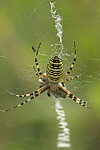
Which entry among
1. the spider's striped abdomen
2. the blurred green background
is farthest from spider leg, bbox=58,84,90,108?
the spider's striped abdomen

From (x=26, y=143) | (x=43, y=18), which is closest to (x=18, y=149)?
(x=26, y=143)

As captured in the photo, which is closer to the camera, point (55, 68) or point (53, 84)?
point (55, 68)

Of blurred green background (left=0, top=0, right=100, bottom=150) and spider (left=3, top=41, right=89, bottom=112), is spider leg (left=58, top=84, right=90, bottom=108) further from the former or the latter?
blurred green background (left=0, top=0, right=100, bottom=150)

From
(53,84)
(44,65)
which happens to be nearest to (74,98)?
(53,84)

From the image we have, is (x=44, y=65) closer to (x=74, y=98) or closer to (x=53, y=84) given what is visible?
(x=53, y=84)

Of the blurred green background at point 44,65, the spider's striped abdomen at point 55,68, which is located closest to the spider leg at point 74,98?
the blurred green background at point 44,65

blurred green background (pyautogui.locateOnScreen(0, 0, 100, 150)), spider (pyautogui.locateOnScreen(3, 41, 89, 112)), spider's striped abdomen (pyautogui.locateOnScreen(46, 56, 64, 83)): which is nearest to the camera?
spider's striped abdomen (pyautogui.locateOnScreen(46, 56, 64, 83))
